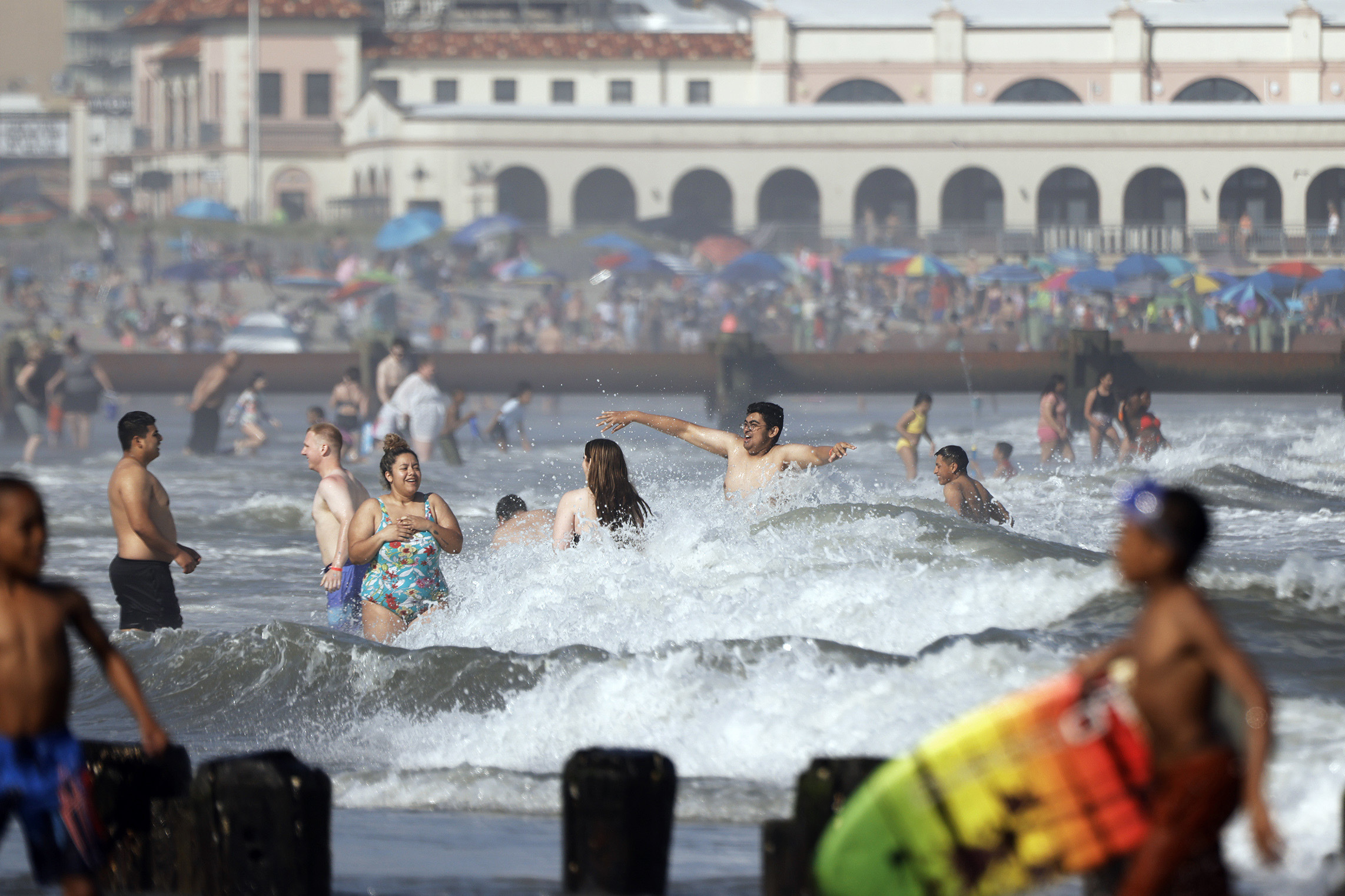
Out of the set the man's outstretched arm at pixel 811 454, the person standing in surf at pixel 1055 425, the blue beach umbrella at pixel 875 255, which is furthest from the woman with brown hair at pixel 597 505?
the blue beach umbrella at pixel 875 255

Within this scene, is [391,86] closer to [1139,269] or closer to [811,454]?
[1139,269]

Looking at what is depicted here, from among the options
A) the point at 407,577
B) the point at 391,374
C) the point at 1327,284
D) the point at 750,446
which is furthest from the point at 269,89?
the point at 407,577

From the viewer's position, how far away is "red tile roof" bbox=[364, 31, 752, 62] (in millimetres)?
60375

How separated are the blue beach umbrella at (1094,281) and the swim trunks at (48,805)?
34732 mm

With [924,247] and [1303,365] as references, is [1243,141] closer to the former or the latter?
[924,247]

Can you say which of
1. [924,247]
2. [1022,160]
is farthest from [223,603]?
[1022,160]

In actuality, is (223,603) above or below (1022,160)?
below

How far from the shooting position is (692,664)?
298 inches

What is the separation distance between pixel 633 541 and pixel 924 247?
4225 cm

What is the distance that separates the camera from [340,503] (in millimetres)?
8648

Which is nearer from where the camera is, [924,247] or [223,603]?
[223,603]

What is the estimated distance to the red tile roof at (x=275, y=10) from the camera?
6172 cm

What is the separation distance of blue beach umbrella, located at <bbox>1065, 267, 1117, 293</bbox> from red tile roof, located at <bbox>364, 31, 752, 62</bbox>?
986 inches

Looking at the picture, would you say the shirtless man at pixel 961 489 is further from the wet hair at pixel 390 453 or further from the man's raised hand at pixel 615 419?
the wet hair at pixel 390 453
